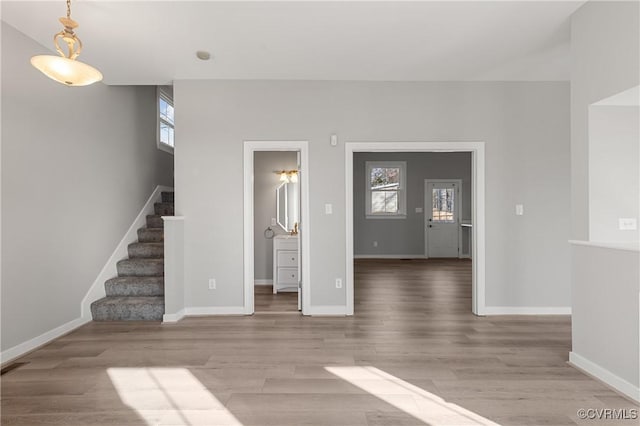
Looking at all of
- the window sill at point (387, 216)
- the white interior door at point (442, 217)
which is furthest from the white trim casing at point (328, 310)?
the white interior door at point (442, 217)

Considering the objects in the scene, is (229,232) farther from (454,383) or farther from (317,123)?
(454,383)

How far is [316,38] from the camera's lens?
3.20 metres

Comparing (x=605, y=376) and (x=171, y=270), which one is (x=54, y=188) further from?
(x=605, y=376)

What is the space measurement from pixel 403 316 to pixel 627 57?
10.0ft

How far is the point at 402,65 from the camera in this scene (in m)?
3.77

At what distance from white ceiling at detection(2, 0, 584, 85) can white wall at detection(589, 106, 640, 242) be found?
938mm

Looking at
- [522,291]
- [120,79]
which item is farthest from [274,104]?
[522,291]

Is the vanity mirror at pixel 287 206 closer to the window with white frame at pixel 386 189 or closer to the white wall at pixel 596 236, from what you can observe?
the window with white frame at pixel 386 189

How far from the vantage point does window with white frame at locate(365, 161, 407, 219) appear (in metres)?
9.29

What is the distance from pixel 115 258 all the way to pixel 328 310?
280cm

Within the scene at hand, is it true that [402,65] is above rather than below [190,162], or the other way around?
above

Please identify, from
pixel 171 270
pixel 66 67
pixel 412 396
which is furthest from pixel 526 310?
pixel 66 67

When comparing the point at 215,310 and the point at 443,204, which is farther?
the point at 443,204

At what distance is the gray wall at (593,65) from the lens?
91.1 inches
